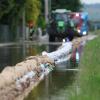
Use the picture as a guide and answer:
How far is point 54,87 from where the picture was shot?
1405cm

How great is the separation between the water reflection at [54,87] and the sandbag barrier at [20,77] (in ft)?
0.76

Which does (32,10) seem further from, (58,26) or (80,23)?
(80,23)

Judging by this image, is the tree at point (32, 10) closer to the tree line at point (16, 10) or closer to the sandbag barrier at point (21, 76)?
the tree line at point (16, 10)

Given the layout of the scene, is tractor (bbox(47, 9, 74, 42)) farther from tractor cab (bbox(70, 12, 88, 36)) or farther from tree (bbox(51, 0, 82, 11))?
tree (bbox(51, 0, 82, 11))

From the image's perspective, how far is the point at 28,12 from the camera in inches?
1929

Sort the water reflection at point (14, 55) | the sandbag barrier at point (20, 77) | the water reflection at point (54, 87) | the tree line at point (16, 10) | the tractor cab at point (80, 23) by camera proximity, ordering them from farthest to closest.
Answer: the tractor cab at point (80, 23), the tree line at point (16, 10), the water reflection at point (14, 55), the water reflection at point (54, 87), the sandbag barrier at point (20, 77)

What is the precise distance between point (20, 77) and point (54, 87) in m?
1.11

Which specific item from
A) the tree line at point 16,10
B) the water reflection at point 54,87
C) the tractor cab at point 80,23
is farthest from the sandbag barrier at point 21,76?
the tractor cab at point 80,23

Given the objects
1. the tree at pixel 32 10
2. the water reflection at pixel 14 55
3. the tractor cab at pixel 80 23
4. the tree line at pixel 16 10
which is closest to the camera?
the water reflection at pixel 14 55

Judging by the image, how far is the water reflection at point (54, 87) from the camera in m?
12.2

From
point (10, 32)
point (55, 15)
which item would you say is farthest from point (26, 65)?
point (55, 15)

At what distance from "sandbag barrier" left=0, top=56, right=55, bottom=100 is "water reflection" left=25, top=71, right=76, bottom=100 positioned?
0.23 meters

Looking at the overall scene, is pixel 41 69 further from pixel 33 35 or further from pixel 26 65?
pixel 33 35

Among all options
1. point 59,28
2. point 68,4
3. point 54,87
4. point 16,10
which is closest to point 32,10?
point 59,28
